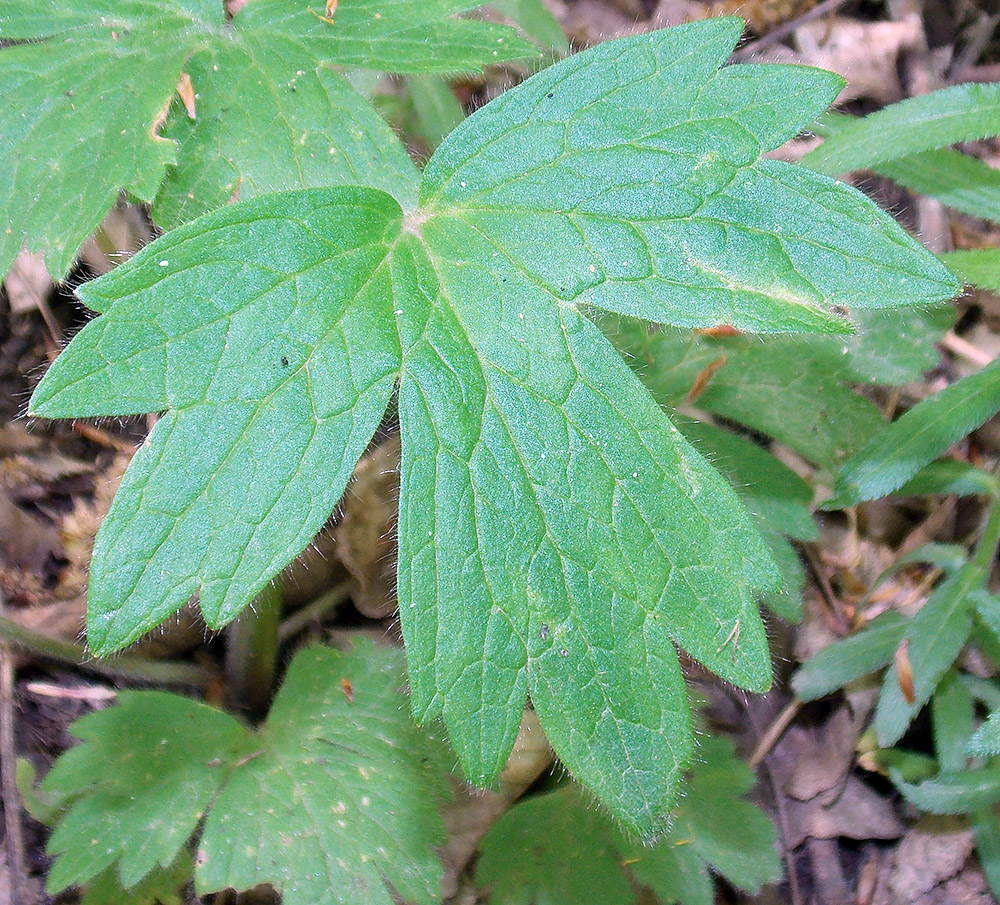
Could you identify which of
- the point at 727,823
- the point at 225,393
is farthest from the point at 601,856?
the point at 225,393

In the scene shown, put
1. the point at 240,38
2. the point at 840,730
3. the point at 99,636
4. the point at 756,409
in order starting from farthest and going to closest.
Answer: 1. the point at 840,730
2. the point at 756,409
3. the point at 240,38
4. the point at 99,636

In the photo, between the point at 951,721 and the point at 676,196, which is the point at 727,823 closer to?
the point at 951,721

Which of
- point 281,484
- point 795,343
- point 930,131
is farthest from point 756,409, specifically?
point 281,484

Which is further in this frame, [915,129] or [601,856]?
[601,856]

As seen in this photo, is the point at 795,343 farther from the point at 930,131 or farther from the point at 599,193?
the point at 599,193

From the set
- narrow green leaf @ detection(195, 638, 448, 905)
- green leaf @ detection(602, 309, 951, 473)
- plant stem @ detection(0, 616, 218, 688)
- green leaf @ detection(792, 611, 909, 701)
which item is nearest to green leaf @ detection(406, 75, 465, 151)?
green leaf @ detection(602, 309, 951, 473)

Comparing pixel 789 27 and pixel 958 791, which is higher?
pixel 789 27
